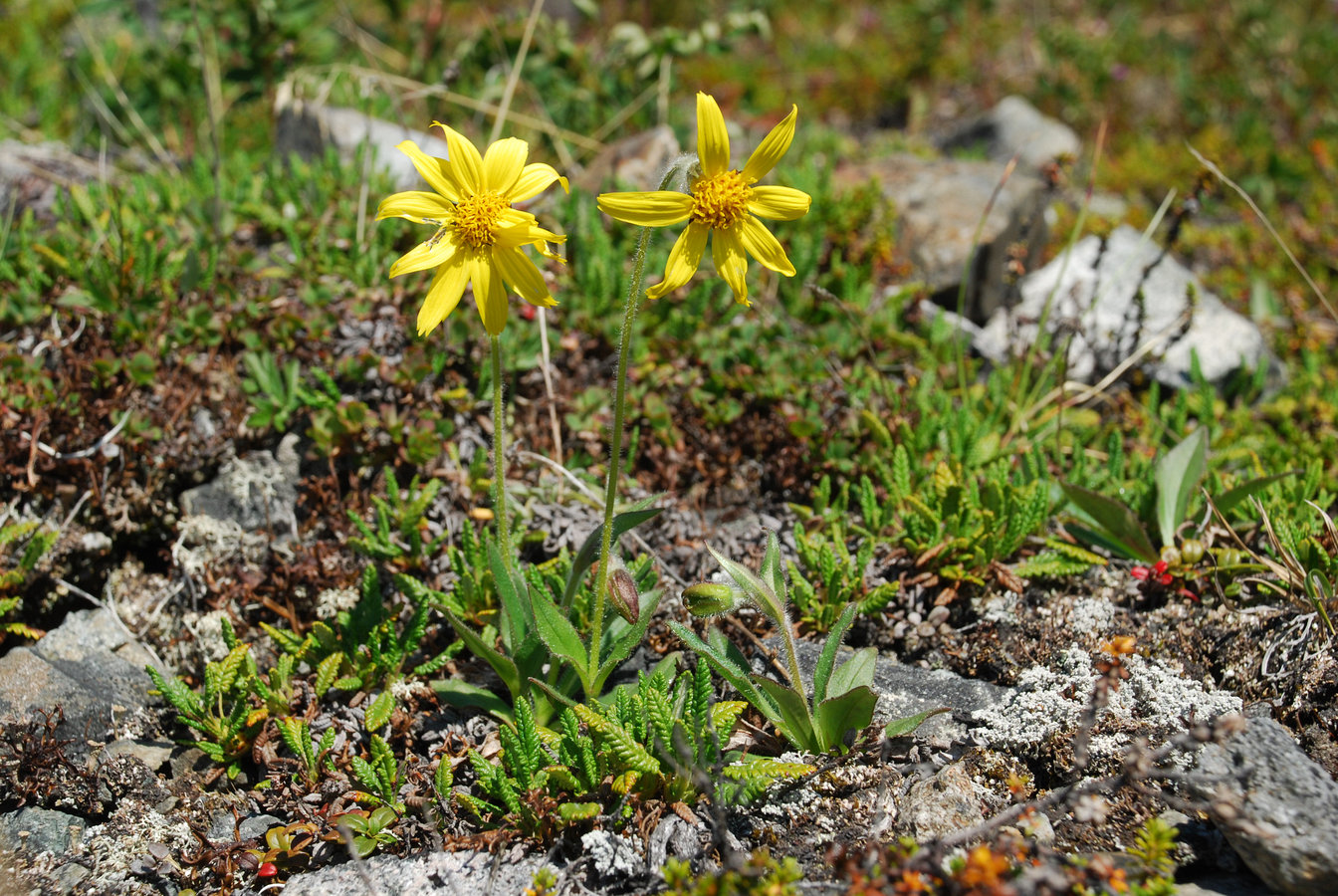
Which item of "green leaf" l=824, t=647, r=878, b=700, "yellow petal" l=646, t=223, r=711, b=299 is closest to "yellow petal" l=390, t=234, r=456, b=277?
"yellow petal" l=646, t=223, r=711, b=299

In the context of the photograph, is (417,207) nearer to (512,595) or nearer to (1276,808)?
(512,595)

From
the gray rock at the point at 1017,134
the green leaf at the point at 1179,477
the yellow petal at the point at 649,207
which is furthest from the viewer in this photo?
the gray rock at the point at 1017,134

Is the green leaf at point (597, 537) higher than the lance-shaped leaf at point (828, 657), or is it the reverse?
the green leaf at point (597, 537)

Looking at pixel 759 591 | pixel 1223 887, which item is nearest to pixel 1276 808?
pixel 1223 887

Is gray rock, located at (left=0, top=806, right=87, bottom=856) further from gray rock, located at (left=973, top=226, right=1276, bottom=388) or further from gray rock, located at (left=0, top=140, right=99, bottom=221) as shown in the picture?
gray rock, located at (left=973, top=226, right=1276, bottom=388)

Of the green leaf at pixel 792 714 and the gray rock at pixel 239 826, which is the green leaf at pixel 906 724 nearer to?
the green leaf at pixel 792 714

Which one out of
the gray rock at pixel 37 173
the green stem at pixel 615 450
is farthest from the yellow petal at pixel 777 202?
the gray rock at pixel 37 173

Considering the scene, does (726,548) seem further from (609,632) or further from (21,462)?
(21,462)
